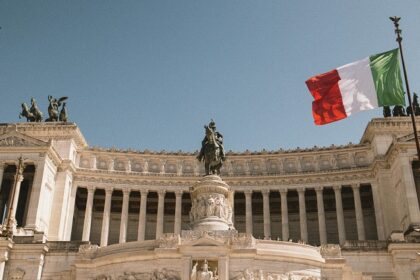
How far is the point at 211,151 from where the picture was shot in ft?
161

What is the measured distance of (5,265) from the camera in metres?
50.3

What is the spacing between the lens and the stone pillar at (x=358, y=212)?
7369 cm

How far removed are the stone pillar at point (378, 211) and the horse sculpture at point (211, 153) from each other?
32.8 metres

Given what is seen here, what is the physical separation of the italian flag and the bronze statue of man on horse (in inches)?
491

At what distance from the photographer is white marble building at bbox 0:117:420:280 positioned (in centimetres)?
5191

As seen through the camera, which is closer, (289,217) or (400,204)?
(400,204)

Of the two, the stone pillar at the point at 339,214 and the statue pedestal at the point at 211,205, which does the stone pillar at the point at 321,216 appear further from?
the statue pedestal at the point at 211,205

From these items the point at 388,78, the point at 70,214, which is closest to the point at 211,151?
the point at 388,78

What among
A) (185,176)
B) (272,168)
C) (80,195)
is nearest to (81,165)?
(80,195)

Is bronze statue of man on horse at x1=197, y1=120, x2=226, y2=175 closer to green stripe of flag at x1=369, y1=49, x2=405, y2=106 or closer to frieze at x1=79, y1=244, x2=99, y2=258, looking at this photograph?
frieze at x1=79, y1=244, x2=99, y2=258

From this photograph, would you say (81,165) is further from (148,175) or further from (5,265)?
(5,265)

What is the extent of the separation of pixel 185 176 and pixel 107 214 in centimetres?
1276

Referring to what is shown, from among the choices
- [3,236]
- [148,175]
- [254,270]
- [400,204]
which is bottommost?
[254,270]

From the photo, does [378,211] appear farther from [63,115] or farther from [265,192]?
[63,115]
